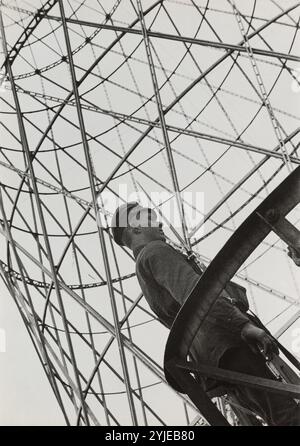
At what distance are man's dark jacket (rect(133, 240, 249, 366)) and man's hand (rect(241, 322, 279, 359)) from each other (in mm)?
94

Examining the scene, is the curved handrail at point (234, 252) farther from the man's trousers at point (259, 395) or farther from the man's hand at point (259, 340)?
the man's trousers at point (259, 395)

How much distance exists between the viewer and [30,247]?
1983 cm

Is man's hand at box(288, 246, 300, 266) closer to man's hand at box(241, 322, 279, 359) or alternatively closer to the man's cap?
man's hand at box(241, 322, 279, 359)

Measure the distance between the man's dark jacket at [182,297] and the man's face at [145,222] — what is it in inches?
6.6

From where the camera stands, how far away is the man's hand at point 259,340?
4.30 meters

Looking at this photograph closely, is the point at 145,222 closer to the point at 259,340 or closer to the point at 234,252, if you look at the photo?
the point at 234,252

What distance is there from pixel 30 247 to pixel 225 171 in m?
6.83

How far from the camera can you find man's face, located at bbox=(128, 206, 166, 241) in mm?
5492

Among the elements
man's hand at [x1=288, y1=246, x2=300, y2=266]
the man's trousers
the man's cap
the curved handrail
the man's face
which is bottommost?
the man's trousers

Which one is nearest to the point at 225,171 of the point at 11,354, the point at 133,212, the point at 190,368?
the point at 11,354

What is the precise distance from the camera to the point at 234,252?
425 centimetres

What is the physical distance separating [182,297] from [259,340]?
0.75 meters

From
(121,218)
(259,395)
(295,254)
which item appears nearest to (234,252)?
(295,254)

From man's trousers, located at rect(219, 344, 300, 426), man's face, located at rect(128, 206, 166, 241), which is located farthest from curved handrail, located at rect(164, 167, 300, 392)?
man's face, located at rect(128, 206, 166, 241)
